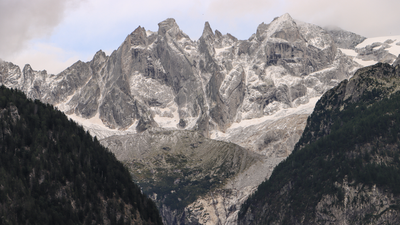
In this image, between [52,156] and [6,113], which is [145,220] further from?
[6,113]

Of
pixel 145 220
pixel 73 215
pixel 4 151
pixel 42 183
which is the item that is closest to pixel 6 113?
pixel 4 151

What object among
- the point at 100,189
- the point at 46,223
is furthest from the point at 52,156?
the point at 46,223

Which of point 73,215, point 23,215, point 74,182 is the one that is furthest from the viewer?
point 74,182

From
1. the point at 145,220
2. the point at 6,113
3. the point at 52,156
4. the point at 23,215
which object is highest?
the point at 6,113

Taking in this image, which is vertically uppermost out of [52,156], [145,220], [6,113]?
[6,113]

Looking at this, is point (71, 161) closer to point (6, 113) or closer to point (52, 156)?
point (52, 156)

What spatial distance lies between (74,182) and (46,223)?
25.8 meters

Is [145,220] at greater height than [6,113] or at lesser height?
lesser

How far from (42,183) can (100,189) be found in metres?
23.2

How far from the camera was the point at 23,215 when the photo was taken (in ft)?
542

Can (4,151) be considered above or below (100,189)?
above

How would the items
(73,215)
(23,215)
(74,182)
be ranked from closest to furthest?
(23,215) < (73,215) < (74,182)

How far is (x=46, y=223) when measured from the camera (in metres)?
168

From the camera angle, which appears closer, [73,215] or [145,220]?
[73,215]
